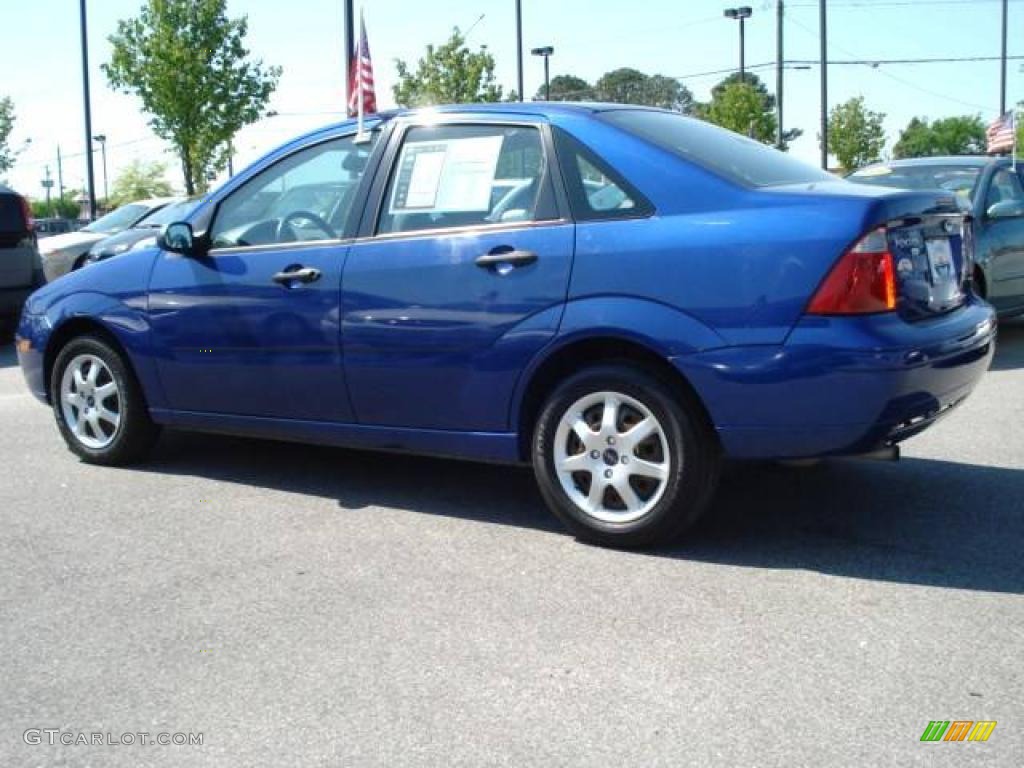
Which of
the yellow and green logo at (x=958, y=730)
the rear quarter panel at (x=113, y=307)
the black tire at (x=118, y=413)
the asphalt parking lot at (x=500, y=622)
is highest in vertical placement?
the rear quarter panel at (x=113, y=307)

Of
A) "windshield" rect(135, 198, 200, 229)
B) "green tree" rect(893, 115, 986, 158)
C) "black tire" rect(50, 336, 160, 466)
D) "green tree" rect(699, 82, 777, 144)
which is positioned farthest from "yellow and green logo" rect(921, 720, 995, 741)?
"green tree" rect(893, 115, 986, 158)

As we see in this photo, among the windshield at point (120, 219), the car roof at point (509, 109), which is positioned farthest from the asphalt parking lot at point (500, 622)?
the windshield at point (120, 219)

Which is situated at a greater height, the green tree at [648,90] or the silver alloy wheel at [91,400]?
the green tree at [648,90]

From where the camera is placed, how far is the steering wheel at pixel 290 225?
4902 mm

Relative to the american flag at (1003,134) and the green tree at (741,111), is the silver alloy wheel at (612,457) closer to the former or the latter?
the american flag at (1003,134)

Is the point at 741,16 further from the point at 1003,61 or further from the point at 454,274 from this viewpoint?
the point at 454,274

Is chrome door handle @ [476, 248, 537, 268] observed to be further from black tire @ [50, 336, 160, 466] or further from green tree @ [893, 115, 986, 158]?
green tree @ [893, 115, 986, 158]

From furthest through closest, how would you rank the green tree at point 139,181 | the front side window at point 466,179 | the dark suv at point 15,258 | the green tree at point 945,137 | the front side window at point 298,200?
1. the green tree at point 945,137
2. the green tree at point 139,181
3. the dark suv at point 15,258
4. the front side window at point 298,200
5. the front side window at point 466,179

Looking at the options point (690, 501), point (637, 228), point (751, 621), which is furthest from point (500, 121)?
point (751, 621)

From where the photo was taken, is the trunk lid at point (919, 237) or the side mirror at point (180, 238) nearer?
the trunk lid at point (919, 237)

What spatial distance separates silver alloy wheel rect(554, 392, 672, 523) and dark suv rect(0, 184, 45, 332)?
29.6ft

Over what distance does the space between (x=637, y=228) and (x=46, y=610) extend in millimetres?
2457

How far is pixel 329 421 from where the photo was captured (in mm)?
4898

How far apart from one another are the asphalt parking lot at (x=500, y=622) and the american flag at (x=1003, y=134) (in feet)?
54.9
